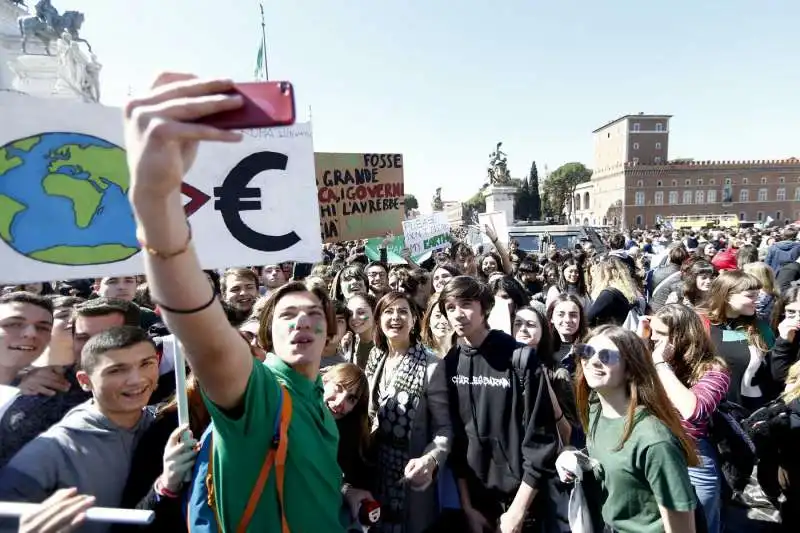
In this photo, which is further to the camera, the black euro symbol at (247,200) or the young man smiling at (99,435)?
the black euro symbol at (247,200)

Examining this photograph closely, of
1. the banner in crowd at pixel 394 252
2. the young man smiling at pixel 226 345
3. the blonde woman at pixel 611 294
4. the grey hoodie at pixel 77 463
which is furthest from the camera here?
the banner in crowd at pixel 394 252

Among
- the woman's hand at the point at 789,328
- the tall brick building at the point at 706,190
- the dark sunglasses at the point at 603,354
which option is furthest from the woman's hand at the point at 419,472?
the tall brick building at the point at 706,190

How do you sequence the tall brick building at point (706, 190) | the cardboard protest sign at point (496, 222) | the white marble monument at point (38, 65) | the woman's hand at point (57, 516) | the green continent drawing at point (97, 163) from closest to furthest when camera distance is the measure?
1. the woman's hand at point (57, 516)
2. the green continent drawing at point (97, 163)
3. the cardboard protest sign at point (496, 222)
4. the white marble monument at point (38, 65)
5. the tall brick building at point (706, 190)

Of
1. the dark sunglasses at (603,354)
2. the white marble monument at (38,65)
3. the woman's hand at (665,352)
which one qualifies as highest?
the white marble monument at (38,65)

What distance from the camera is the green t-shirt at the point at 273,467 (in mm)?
1131

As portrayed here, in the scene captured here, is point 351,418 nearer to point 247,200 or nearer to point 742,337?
point 247,200

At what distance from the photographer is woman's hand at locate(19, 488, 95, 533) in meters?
1.27

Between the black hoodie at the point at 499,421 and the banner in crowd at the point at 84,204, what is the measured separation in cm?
112

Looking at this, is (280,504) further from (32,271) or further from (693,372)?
(693,372)

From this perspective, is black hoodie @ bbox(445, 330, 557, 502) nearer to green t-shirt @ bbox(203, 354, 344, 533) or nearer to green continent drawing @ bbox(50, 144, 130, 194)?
green t-shirt @ bbox(203, 354, 344, 533)

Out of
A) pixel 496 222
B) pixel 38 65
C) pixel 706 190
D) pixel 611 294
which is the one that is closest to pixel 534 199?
pixel 706 190

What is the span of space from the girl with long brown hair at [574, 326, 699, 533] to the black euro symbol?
156cm

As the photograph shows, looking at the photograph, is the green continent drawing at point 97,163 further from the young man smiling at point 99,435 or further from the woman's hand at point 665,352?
the woman's hand at point 665,352

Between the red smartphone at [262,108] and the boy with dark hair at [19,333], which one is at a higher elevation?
the red smartphone at [262,108]
